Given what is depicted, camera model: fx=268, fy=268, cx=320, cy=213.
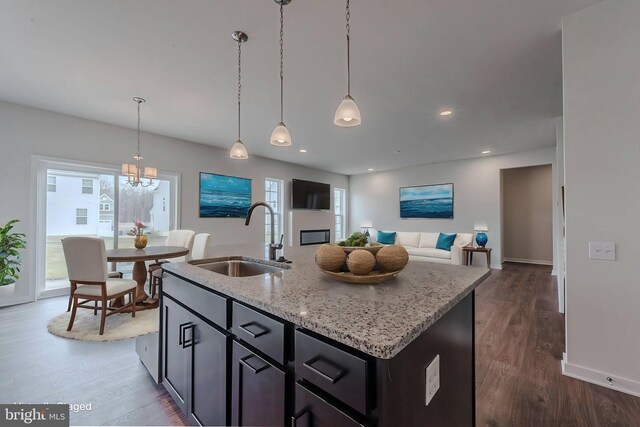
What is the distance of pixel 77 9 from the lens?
1902 millimetres

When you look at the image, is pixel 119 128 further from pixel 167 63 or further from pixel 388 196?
pixel 388 196

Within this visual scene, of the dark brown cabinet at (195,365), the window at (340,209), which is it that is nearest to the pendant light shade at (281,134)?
the dark brown cabinet at (195,365)

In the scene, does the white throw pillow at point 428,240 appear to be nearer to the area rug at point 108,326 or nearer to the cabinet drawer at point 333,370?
the area rug at point 108,326

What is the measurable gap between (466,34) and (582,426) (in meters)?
2.74

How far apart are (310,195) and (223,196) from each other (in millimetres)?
2561

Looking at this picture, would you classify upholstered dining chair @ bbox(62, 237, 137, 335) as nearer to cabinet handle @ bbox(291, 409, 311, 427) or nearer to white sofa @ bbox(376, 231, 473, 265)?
cabinet handle @ bbox(291, 409, 311, 427)

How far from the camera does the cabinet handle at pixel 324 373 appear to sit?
68 centimetres

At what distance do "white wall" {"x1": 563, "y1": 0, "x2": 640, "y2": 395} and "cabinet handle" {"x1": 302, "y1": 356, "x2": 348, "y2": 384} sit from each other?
2.21 meters

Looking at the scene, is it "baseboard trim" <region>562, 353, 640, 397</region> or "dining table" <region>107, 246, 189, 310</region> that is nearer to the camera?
"baseboard trim" <region>562, 353, 640, 397</region>

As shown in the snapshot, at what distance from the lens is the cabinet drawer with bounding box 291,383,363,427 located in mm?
688

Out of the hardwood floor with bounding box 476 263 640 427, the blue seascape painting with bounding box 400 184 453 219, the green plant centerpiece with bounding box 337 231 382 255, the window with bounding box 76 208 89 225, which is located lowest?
the hardwood floor with bounding box 476 263 640 427

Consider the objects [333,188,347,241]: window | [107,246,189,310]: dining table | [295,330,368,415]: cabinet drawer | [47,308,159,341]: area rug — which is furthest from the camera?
[333,188,347,241]: window

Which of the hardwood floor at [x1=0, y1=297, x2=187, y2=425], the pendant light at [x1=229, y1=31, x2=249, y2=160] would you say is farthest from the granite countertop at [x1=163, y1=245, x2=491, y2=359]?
the pendant light at [x1=229, y1=31, x2=249, y2=160]

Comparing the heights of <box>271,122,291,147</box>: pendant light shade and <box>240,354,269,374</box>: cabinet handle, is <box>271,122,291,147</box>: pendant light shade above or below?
above
